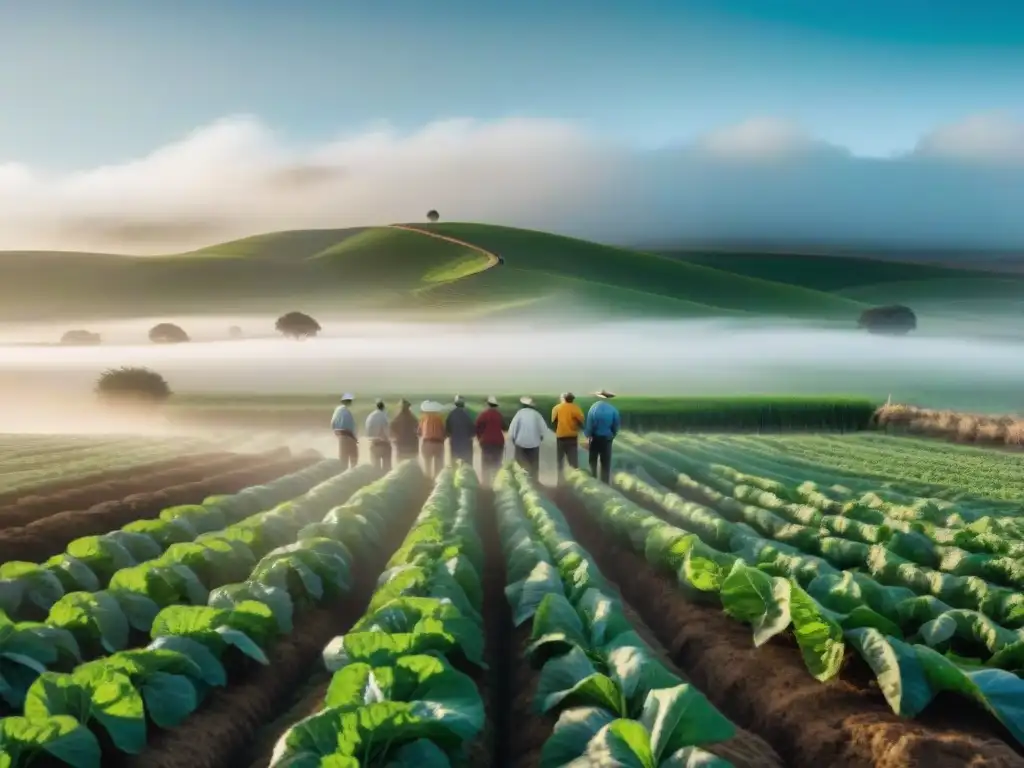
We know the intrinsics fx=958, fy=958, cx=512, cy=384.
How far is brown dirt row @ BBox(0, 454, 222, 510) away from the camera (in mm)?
18500

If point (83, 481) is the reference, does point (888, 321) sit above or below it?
above

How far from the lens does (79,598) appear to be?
336 inches

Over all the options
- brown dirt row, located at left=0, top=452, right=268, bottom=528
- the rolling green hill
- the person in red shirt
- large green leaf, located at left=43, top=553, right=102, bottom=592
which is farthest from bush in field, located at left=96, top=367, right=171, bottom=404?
large green leaf, located at left=43, top=553, right=102, bottom=592

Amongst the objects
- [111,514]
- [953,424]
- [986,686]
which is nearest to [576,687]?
[986,686]

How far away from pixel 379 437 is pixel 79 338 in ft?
187

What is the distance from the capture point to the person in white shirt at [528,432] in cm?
2205

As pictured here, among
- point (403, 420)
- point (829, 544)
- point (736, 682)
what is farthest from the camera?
point (403, 420)

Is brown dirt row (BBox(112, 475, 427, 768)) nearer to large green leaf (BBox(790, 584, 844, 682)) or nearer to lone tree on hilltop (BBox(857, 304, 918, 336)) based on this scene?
large green leaf (BBox(790, 584, 844, 682))

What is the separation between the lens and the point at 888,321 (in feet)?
312

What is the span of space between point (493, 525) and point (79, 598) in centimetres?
962

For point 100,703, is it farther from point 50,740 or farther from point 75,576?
point 75,576

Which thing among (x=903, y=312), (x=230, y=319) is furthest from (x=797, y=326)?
(x=230, y=319)

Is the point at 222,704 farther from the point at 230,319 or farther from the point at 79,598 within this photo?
the point at 230,319

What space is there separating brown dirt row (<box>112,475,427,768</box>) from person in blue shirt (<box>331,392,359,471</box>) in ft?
46.9
